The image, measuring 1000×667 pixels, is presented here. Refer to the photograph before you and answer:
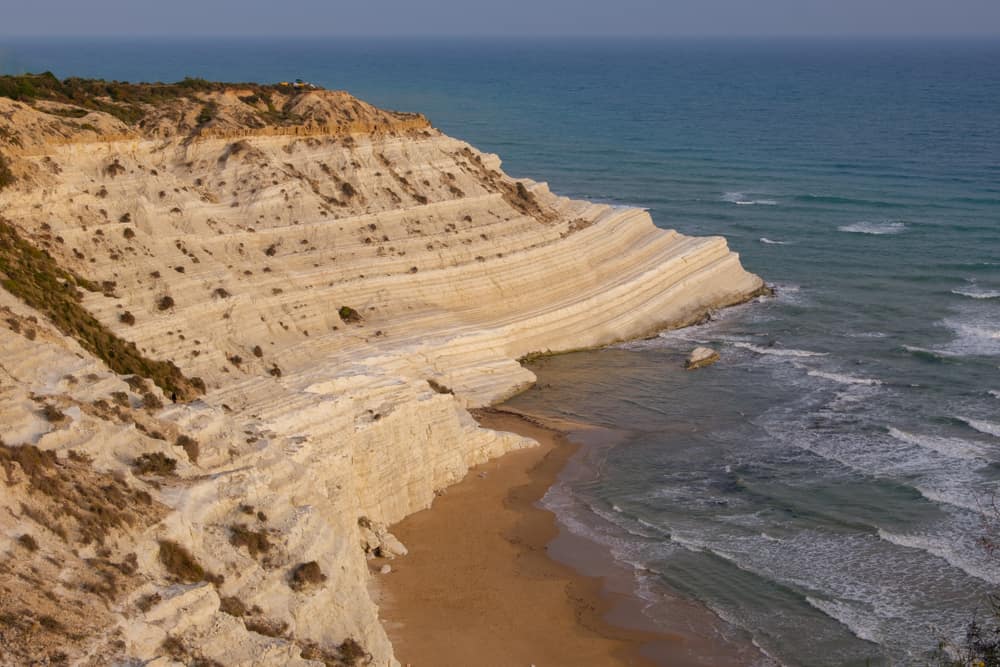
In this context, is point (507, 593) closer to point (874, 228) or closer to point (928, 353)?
point (928, 353)

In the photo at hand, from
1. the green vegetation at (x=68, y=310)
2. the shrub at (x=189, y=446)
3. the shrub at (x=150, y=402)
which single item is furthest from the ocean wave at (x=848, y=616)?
the green vegetation at (x=68, y=310)

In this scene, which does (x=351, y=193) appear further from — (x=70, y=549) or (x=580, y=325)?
(x=70, y=549)

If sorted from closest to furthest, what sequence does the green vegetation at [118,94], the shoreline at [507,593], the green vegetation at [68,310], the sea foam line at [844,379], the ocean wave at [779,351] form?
the shoreline at [507,593] → the green vegetation at [68,310] → the green vegetation at [118,94] → the sea foam line at [844,379] → the ocean wave at [779,351]

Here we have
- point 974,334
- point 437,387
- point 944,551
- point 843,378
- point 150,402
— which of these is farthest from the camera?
point 974,334

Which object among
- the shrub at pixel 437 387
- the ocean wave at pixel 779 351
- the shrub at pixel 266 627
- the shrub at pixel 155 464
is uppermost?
the shrub at pixel 155 464

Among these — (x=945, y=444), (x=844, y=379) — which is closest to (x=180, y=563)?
(x=945, y=444)

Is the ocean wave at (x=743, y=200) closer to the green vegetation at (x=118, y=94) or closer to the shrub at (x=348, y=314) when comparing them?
the green vegetation at (x=118, y=94)
